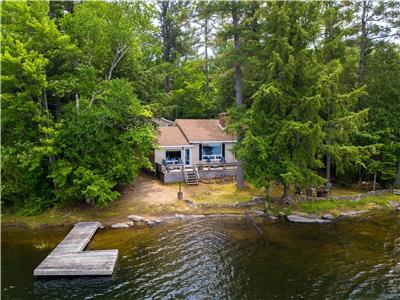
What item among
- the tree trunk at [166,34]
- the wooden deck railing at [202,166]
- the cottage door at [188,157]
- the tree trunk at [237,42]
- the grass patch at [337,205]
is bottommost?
the grass patch at [337,205]

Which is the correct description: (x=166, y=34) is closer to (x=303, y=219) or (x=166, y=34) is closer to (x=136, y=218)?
(x=136, y=218)

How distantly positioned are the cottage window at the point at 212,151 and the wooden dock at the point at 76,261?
1484 centimetres

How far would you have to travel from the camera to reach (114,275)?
1220 centimetres

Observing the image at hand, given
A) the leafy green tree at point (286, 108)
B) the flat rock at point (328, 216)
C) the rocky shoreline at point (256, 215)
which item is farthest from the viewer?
the flat rock at point (328, 216)

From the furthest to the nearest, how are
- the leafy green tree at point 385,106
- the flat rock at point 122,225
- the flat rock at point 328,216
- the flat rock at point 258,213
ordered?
the leafy green tree at point 385,106, the flat rock at point 258,213, the flat rock at point 328,216, the flat rock at point 122,225

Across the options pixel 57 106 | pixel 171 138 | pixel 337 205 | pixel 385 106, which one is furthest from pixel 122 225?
pixel 385 106

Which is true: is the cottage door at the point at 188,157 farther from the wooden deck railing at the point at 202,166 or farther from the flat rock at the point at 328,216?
the flat rock at the point at 328,216

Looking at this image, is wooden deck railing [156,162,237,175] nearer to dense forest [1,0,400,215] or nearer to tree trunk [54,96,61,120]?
dense forest [1,0,400,215]

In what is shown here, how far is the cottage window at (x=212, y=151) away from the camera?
28281 millimetres

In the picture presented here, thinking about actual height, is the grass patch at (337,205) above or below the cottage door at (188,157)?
below

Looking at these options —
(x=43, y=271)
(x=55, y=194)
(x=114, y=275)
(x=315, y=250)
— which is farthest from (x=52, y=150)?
(x=315, y=250)

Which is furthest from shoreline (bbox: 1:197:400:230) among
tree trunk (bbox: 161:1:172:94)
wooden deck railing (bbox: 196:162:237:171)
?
tree trunk (bbox: 161:1:172:94)

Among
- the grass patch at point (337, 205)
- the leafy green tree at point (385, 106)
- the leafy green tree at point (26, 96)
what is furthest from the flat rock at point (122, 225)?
the leafy green tree at point (385, 106)

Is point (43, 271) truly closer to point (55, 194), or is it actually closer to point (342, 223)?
point (55, 194)
